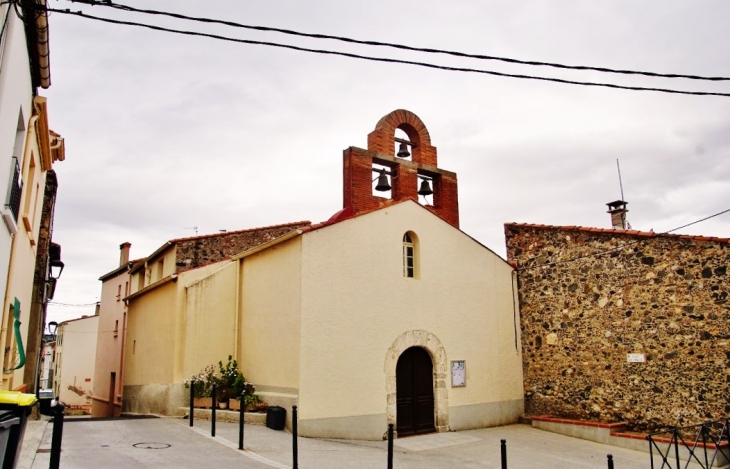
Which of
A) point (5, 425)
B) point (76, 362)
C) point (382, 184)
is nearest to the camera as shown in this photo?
point (5, 425)

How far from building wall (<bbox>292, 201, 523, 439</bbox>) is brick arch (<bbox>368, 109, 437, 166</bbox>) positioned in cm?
154

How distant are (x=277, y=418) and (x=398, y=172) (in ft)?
21.2

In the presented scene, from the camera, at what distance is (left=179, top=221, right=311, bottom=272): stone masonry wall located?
1688cm

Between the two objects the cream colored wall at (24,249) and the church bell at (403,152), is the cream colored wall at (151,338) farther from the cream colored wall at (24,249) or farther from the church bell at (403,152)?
the church bell at (403,152)

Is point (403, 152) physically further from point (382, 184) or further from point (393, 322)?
point (393, 322)

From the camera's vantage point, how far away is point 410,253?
45.0ft

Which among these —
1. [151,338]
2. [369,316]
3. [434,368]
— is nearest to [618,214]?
[434,368]

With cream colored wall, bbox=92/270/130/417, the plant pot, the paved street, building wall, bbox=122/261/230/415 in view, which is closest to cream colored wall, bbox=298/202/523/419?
the paved street

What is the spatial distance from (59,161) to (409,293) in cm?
871

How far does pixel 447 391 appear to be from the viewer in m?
13.3

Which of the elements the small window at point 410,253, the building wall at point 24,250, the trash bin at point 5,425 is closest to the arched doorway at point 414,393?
the small window at point 410,253

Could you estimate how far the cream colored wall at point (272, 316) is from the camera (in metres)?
11.7

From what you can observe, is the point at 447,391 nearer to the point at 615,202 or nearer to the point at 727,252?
the point at 727,252

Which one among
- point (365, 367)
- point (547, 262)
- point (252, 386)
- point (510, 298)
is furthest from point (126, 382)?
point (547, 262)
